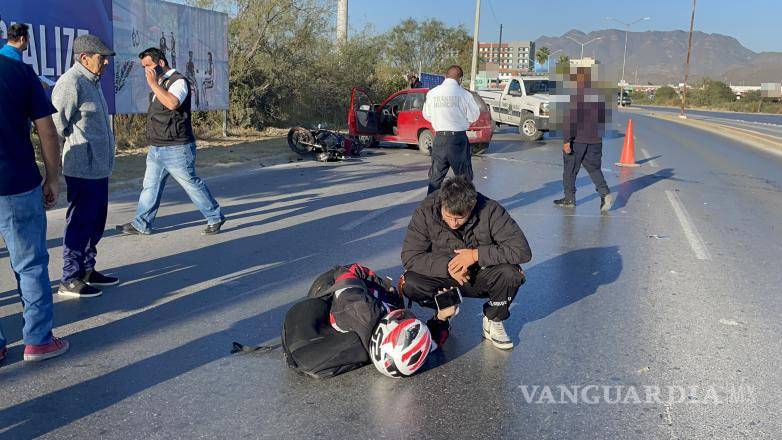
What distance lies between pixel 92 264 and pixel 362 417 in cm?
314

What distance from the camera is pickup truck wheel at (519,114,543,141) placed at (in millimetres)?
22656

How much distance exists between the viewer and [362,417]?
11.6 ft

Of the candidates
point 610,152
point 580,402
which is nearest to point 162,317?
point 580,402

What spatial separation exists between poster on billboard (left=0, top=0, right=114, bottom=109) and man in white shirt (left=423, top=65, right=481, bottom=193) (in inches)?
257

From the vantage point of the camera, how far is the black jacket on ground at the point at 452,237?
4406 mm

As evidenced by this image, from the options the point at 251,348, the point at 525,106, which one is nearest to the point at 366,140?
the point at 525,106

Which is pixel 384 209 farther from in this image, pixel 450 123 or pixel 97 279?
pixel 97 279

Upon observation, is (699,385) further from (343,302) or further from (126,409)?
(126,409)

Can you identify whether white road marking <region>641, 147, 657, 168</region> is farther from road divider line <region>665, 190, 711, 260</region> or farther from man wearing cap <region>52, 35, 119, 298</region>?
man wearing cap <region>52, 35, 119, 298</region>

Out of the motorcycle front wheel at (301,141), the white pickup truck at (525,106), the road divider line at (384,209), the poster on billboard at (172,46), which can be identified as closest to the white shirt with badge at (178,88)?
the road divider line at (384,209)

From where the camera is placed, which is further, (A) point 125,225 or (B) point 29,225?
(A) point 125,225

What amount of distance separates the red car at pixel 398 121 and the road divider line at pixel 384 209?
6.15m

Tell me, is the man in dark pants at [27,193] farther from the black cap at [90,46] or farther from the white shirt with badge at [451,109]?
the white shirt with badge at [451,109]

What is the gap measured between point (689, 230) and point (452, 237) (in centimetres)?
518
